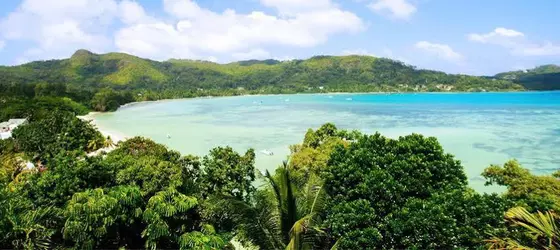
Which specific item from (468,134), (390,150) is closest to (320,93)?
(468,134)

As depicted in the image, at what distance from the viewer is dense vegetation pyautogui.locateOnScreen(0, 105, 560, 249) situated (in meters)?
6.80

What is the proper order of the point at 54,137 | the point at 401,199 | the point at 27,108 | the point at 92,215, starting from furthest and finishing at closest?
the point at 27,108 → the point at 54,137 → the point at 401,199 → the point at 92,215

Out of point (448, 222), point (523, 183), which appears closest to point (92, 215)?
point (448, 222)

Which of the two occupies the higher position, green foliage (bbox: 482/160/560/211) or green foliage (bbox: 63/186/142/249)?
green foliage (bbox: 63/186/142/249)

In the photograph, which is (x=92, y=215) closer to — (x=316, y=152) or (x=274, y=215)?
(x=274, y=215)

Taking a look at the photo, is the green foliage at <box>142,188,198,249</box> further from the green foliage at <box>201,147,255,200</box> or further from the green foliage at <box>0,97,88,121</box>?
the green foliage at <box>0,97,88,121</box>

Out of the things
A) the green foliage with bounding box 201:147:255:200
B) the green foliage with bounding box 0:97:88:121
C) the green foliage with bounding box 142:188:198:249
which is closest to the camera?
the green foliage with bounding box 142:188:198:249

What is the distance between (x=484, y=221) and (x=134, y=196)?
21.8 ft

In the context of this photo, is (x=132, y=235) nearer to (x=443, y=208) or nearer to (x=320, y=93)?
(x=443, y=208)

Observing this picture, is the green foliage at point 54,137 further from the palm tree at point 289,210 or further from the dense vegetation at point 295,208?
the palm tree at point 289,210

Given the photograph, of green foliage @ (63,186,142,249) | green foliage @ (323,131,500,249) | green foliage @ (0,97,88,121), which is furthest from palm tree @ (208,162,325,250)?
green foliage @ (0,97,88,121)

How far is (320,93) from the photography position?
175m

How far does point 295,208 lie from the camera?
7.69 meters

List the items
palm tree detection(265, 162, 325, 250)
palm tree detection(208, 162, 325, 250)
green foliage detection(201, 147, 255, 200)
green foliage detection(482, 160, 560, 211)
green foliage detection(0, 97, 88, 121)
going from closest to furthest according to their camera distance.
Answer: palm tree detection(265, 162, 325, 250)
palm tree detection(208, 162, 325, 250)
green foliage detection(482, 160, 560, 211)
green foliage detection(201, 147, 255, 200)
green foliage detection(0, 97, 88, 121)
